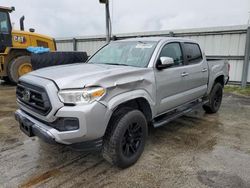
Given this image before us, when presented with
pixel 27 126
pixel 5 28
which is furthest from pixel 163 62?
pixel 5 28

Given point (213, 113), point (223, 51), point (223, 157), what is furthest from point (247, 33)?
point (223, 157)

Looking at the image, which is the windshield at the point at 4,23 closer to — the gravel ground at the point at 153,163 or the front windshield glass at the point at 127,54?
the gravel ground at the point at 153,163

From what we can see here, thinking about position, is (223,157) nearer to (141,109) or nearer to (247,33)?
(141,109)

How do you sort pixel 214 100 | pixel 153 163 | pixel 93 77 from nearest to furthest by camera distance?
pixel 93 77, pixel 153 163, pixel 214 100

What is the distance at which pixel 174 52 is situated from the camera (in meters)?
4.21

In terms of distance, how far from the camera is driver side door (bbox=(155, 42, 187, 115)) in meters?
3.59

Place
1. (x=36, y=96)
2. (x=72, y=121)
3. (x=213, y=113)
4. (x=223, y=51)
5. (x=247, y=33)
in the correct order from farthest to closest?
(x=223, y=51) → (x=247, y=33) → (x=213, y=113) → (x=36, y=96) → (x=72, y=121)

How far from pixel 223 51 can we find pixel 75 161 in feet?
28.0

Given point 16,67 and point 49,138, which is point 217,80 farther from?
point 16,67

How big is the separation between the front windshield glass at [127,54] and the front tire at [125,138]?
0.91 metres

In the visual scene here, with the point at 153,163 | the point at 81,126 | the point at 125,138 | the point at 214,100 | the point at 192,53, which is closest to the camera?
the point at 81,126

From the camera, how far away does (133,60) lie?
3727mm

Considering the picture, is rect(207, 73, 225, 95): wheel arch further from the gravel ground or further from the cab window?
the cab window

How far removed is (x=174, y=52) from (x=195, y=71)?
2.30ft
